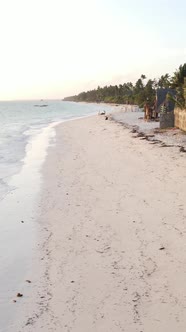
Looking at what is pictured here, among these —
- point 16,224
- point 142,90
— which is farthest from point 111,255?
point 142,90

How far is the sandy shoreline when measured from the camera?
15.9ft

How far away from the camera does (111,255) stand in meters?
6.71

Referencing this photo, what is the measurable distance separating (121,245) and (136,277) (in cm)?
133

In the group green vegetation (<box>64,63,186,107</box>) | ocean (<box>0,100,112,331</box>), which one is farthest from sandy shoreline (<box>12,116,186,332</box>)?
green vegetation (<box>64,63,186,107</box>)

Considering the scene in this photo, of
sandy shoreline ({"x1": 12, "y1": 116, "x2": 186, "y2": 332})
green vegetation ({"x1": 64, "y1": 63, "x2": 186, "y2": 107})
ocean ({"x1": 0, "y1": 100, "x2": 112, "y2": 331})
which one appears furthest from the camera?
green vegetation ({"x1": 64, "y1": 63, "x2": 186, "y2": 107})

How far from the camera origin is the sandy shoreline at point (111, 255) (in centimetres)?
486

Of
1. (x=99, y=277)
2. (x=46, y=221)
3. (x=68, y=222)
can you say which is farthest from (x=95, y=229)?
(x=99, y=277)

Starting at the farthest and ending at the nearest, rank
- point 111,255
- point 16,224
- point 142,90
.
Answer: point 142,90
point 16,224
point 111,255

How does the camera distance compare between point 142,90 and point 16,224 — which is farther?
point 142,90

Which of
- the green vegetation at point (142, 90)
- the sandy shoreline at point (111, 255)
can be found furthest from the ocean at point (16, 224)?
the green vegetation at point (142, 90)

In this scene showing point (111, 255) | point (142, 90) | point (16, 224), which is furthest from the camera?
point (142, 90)

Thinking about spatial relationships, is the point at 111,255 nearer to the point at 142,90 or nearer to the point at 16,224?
the point at 16,224

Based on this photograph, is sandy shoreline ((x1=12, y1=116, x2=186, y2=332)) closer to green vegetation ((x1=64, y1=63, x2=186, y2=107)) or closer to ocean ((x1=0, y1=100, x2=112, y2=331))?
ocean ((x1=0, y1=100, x2=112, y2=331))

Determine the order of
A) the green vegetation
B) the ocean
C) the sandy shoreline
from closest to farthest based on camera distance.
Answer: the sandy shoreline
the ocean
the green vegetation
